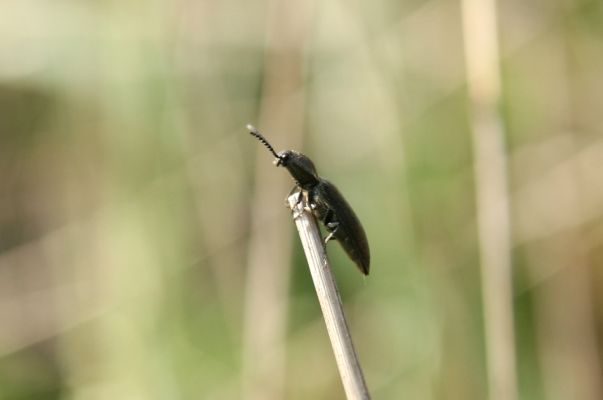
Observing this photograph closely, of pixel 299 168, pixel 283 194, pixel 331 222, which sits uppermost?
pixel 283 194

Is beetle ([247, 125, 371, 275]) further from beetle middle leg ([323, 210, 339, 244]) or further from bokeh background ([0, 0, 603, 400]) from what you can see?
bokeh background ([0, 0, 603, 400])

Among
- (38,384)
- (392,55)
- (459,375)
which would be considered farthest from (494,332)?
(38,384)

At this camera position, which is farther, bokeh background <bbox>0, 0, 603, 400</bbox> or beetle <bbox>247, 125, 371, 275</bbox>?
bokeh background <bbox>0, 0, 603, 400</bbox>

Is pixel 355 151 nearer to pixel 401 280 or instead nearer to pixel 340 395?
pixel 401 280

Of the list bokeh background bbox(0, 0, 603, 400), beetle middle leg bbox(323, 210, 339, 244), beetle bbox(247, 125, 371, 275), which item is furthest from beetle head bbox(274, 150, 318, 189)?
bokeh background bbox(0, 0, 603, 400)

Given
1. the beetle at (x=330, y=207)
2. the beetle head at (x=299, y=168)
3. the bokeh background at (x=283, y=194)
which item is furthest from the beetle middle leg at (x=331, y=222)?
the bokeh background at (x=283, y=194)

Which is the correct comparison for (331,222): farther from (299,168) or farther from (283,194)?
(283,194)

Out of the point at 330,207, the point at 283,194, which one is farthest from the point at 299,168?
the point at 283,194

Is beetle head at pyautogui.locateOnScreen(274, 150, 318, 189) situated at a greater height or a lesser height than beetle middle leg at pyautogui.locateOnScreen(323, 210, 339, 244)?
greater

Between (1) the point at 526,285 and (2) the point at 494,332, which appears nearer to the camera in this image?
(2) the point at 494,332
